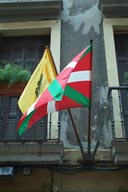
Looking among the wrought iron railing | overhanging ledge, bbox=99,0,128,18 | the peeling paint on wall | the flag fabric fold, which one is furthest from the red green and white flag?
overhanging ledge, bbox=99,0,128,18

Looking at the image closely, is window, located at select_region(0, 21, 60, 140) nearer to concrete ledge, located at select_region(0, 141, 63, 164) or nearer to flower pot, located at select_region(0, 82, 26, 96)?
flower pot, located at select_region(0, 82, 26, 96)

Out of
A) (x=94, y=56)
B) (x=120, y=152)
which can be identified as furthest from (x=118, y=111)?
(x=94, y=56)

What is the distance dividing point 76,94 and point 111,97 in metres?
1.75

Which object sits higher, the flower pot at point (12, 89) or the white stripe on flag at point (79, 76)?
the flower pot at point (12, 89)

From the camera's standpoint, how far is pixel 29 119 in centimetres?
521

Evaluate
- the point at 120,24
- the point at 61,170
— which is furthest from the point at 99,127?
the point at 120,24

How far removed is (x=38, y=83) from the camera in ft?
19.5

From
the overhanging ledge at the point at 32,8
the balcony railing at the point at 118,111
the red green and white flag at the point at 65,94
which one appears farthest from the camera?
the overhanging ledge at the point at 32,8

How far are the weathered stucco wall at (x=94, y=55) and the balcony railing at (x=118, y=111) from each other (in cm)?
18

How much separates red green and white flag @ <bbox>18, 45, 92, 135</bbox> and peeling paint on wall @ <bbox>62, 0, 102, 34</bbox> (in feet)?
9.84

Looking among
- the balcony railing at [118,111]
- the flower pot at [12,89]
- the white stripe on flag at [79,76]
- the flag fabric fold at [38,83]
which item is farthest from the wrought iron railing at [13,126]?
the white stripe on flag at [79,76]

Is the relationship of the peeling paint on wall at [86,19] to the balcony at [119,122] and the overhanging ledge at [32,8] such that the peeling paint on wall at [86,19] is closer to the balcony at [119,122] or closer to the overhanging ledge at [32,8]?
the overhanging ledge at [32,8]

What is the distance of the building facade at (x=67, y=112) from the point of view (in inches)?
234

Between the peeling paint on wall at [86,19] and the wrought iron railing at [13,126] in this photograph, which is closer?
the wrought iron railing at [13,126]
